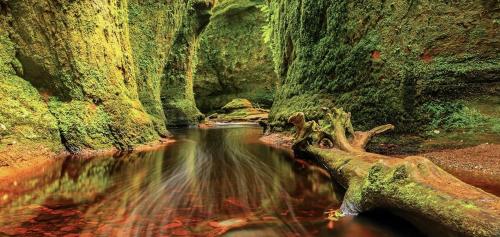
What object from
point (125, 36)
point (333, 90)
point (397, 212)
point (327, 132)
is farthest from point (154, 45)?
point (397, 212)

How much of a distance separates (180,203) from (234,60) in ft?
104

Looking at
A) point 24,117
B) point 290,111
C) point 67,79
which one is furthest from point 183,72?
point 24,117

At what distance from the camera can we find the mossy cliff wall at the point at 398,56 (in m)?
6.23

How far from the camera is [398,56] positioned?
23.6ft

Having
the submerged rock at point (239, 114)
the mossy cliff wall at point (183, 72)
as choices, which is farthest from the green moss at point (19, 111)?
the submerged rock at point (239, 114)

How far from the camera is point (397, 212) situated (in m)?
3.03

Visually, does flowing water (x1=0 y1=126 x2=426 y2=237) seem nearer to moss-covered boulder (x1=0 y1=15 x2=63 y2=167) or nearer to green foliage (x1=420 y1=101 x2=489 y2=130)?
moss-covered boulder (x1=0 y1=15 x2=63 y2=167)

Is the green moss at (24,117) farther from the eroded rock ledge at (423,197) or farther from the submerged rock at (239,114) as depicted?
the submerged rock at (239,114)

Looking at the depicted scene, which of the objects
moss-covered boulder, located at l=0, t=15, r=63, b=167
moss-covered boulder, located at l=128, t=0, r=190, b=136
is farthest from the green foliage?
moss-covered boulder, located at l=128, t=0, r=190, b=136

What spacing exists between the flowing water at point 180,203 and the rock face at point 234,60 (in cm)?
2769

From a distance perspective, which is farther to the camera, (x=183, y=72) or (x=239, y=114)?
(x=239, y=114)

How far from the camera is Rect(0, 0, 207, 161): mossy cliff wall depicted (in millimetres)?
6355

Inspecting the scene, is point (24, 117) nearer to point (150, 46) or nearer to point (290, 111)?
point (150, 46)

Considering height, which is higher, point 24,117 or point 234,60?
point 234,60
